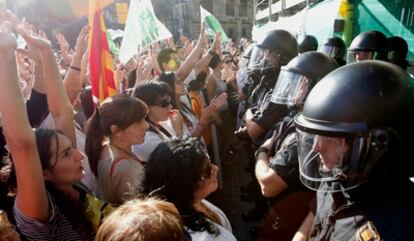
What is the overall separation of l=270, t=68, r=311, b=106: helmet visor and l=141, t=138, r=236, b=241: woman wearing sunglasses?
3.11ft

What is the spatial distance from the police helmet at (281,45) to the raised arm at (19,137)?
8.92 ft

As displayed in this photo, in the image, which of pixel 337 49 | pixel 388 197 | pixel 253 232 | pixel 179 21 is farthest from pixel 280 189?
pixel 179 21

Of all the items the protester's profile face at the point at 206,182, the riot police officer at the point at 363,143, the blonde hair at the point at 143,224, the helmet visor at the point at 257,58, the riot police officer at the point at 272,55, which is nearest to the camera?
the blonde hair at the point at 143,224

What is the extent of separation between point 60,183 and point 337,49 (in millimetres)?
5258

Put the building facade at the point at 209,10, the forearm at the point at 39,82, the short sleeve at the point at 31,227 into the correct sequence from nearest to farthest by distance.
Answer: the short sleeve at the point at 31,227 → the forearm at the point at 39,82 → the building facade at the point at 209,10

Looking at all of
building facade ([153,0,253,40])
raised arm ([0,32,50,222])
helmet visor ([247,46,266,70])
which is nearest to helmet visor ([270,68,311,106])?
helmet visor ([247,46,266,70])

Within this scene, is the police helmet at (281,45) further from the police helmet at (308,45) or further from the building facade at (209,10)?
the building facade at (209,10)

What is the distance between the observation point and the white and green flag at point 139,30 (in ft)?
12.3

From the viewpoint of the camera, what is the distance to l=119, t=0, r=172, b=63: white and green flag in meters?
3.76

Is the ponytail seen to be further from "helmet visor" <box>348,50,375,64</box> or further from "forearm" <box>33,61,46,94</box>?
"helmet visor" <box>348,50,375,64</box>

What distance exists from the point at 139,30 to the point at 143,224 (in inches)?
115

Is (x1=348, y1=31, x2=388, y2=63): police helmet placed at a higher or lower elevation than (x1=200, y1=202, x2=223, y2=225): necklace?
higher

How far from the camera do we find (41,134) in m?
1.85

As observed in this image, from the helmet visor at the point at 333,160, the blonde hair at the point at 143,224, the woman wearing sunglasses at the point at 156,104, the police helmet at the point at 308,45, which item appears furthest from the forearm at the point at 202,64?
the blonde hair at the point at 143,224
